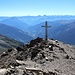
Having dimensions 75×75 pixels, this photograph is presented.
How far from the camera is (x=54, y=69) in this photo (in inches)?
928

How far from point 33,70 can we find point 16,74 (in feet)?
6.06

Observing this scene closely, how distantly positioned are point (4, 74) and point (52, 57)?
8.71 meters

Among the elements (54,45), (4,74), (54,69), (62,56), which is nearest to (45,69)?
(54,69)

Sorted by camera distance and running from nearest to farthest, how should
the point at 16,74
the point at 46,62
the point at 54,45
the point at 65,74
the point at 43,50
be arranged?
the point at 16,74, the point at 65,74, the point at 46,62, the point at 43,50, the point at 54,45

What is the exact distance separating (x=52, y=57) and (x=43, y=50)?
260 cm

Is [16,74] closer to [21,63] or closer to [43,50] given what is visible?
[21,63]

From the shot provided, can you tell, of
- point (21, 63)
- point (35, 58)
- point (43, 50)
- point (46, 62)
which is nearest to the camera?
point (21, 63)

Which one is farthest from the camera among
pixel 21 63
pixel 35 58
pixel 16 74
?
pixel 35 58

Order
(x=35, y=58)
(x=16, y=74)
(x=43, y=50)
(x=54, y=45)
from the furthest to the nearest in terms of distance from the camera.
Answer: (x=54, y=45), (x=43, y=50), (x=35, y=58), (x=16, y=74)

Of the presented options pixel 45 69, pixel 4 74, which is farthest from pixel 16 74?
pixel 45 69

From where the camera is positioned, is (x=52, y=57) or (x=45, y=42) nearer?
(x=52, y=57)

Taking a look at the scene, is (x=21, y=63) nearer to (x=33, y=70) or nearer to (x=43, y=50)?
(x=33, y=70)

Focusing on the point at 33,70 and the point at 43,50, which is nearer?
the point at 33,70

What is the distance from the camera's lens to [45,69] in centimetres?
2288
